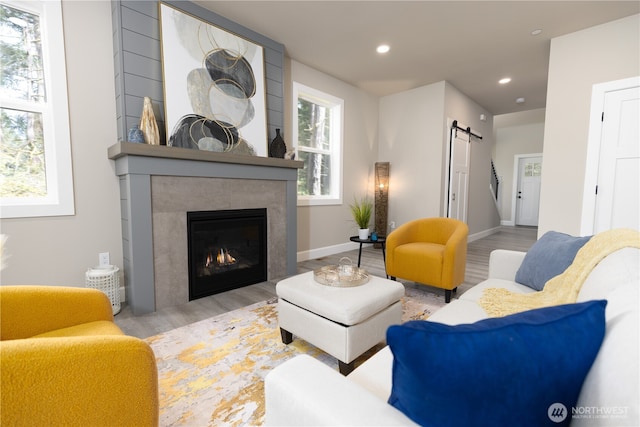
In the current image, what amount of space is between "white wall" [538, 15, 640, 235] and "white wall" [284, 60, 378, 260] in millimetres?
2527

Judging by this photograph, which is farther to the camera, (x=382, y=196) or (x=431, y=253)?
(x=382, y=196)

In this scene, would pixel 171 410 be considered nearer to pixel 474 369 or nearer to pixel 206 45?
pixel 474 369

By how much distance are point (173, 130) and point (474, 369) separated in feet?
8.94

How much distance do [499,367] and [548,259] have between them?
146 cm

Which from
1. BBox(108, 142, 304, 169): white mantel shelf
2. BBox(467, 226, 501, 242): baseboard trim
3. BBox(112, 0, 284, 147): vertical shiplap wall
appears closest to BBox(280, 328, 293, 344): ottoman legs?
BBox(108, 142, 304, 169): white mantel shelf

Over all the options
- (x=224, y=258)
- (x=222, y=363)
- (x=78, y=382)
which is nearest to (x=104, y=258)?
→ (x=224, y=258)

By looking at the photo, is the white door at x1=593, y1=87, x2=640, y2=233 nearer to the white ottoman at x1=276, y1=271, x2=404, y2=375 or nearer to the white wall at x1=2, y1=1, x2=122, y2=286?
the white ottoman at x1=276, y1=271, x2=404, y2=375

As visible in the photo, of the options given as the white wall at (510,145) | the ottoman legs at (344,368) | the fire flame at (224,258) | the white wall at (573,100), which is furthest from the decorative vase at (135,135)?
the white wall at (510,145)

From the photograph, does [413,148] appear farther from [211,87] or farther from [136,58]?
[136,58]

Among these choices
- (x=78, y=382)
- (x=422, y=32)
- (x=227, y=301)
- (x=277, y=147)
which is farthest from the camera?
(x=277, y=147)

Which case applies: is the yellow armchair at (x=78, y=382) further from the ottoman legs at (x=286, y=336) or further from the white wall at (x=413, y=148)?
the white wall at (x=413, y=148)

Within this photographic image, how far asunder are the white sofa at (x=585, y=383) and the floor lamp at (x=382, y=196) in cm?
410

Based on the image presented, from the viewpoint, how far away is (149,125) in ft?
7.57

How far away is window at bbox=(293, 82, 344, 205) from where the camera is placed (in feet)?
13.6
